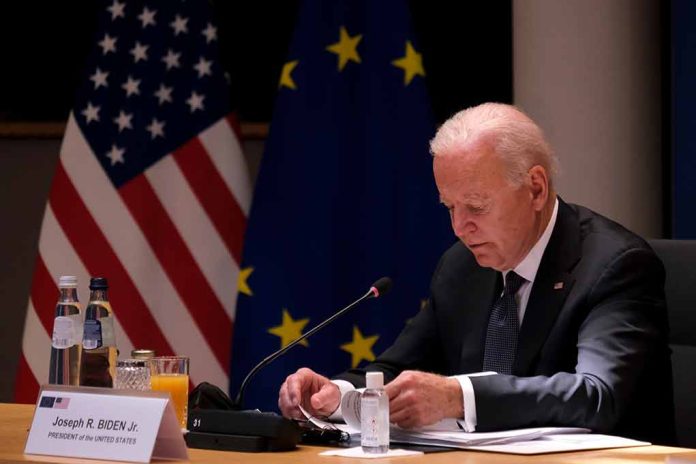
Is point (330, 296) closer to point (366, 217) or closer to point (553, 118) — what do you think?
point (366, 217)

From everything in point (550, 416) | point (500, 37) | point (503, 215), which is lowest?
point (550, 416)

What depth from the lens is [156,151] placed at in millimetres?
4258

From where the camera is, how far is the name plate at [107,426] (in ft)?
6.27

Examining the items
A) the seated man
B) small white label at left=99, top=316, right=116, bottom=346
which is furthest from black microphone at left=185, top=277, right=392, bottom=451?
small white label at left=99, top=316, right=116, bottom=346

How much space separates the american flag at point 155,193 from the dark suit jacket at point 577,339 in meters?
1.49

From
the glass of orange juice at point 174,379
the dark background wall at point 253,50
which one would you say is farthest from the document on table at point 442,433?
the dark background wall at point 253,50

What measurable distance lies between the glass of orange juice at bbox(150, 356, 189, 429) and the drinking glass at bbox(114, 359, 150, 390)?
0.01m

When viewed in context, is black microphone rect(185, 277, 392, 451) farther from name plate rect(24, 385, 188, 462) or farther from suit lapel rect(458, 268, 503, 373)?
suit lapel rect(458, 268, 503, 373)

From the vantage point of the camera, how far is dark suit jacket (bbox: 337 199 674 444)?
223cm

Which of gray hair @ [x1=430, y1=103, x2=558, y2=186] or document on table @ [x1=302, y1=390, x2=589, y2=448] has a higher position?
gray hair @ [x1=430, y1=103, x2=558, y2=186]

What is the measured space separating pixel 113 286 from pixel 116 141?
0.52m

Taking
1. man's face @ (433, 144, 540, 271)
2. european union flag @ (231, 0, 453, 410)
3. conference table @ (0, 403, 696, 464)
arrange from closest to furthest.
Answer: conference table @ (0, 403, 696, 464), man's face @ (433, 144, 540, 271), european union flag @ (231, 0, 453, 410)

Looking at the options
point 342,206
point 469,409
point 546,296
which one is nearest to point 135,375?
point 469,409

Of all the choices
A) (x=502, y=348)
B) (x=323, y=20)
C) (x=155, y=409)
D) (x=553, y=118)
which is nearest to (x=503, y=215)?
(x=502, y=348)
